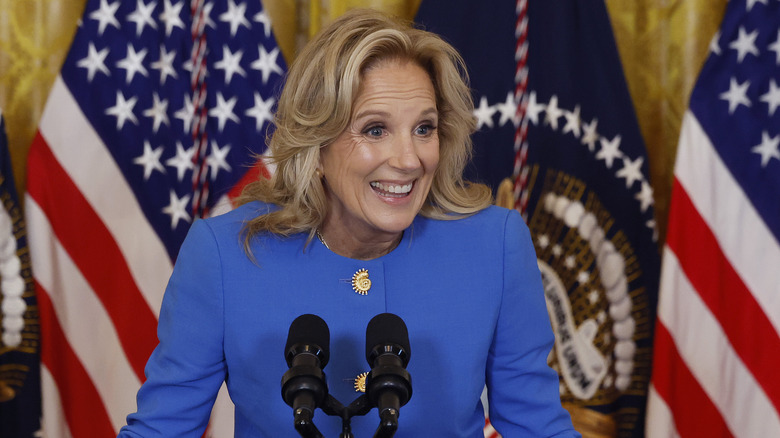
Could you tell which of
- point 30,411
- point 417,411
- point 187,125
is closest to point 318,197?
point 417,411

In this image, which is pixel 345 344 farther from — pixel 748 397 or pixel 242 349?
pixel 748 397

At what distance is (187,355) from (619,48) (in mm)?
1822

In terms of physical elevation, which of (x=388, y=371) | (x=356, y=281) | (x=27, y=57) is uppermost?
(x=27, y=57)

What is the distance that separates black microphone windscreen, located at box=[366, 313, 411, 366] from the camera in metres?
0.94

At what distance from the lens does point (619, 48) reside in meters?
2.65

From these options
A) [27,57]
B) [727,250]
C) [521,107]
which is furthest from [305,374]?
[27,57]

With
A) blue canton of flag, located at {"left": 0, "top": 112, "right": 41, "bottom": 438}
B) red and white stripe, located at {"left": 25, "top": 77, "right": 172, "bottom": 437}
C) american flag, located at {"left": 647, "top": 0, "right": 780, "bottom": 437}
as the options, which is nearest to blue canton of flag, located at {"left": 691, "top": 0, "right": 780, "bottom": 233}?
american flag, located at {"left": 647, "top": 0, "right": 780, "bottom": 437}

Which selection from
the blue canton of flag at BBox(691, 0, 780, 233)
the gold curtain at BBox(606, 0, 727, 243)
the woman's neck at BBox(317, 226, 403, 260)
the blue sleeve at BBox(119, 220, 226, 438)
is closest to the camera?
the blue sleeve at BBox(119, 220, 226, 438)

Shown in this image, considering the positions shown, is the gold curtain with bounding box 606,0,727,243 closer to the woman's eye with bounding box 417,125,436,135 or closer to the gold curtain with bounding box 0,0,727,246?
the gold curtain with bounding box 0,0,727,246

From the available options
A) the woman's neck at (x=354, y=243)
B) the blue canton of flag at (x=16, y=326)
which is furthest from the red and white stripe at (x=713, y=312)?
the blue canton of flag at (x=16, y=326)

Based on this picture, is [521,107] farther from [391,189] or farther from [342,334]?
[342,334]

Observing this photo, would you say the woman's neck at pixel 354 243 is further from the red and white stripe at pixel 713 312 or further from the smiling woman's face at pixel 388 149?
the red and white stripe at pixel 713 312

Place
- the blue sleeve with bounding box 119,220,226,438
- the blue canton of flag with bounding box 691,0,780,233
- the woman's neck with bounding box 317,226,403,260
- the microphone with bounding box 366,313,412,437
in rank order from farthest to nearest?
the blue canton of flag with bounding box 691,0,780,233 → the woman's neck with bounding box 317,226,403,260 → the blue sleeve with bounding box 119,220,226,438 → the microphone with bounding box 366,313,412,437

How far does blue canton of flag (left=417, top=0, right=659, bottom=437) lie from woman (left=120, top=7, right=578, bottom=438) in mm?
903
